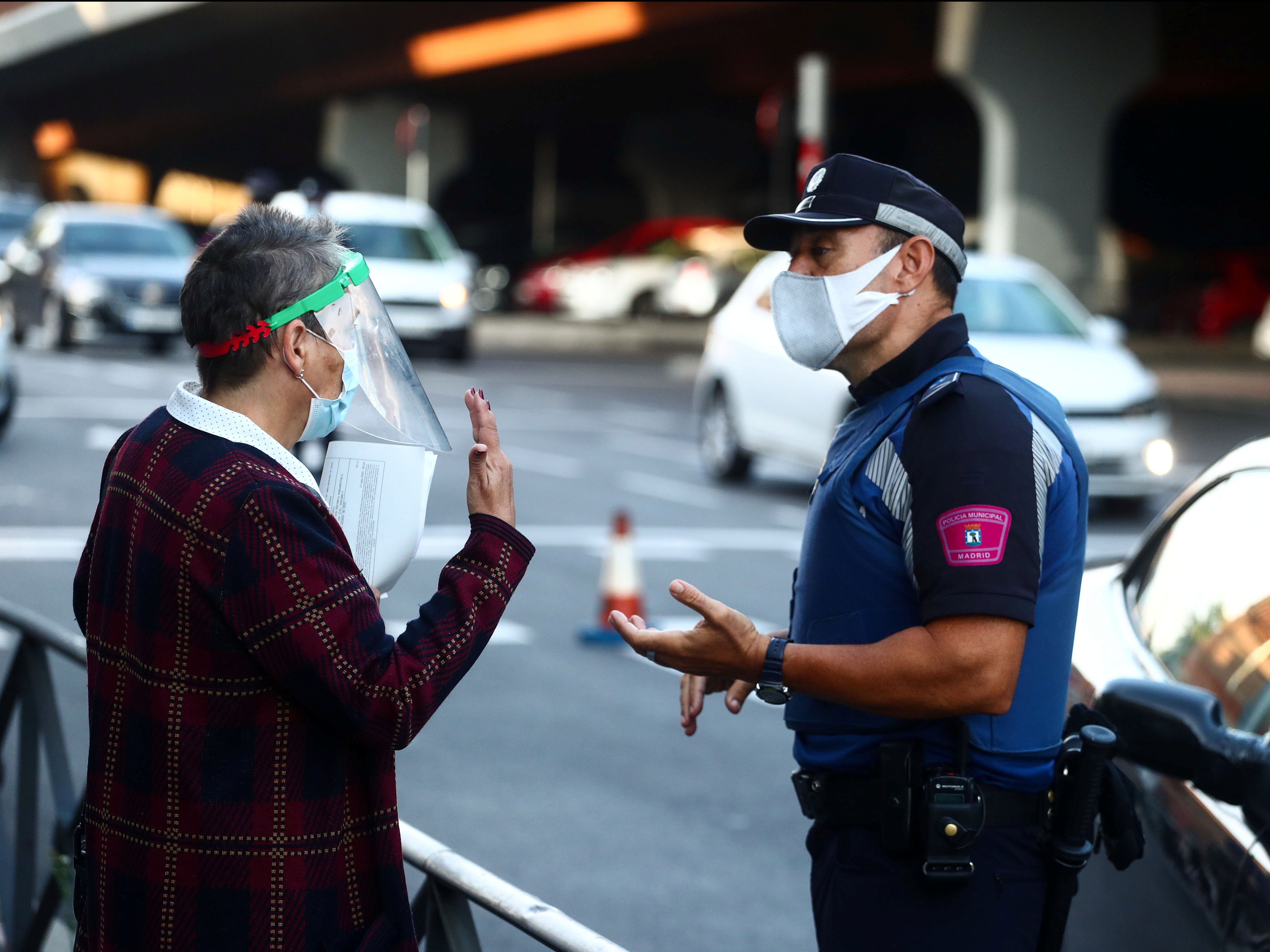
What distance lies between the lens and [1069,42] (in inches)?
1015

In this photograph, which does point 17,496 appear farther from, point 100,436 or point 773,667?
point 773,667

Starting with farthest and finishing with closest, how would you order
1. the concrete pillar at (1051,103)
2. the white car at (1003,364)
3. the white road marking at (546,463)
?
the concrete pillar at (1051,103) → the white road marking at (546,463) → the white car at (1003,364)

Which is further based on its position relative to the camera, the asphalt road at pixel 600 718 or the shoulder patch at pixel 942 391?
the asphalt road at pixel 600 718

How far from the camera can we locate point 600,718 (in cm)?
680

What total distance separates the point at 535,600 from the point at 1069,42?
64.4ft

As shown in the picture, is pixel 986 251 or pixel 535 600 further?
pixel 986 251

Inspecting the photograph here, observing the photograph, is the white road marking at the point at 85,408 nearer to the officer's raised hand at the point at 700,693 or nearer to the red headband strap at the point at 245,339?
the officer's raised hand at the point at 700,693

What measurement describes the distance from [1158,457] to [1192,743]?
30.9 feet

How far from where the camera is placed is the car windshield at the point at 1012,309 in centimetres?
1190

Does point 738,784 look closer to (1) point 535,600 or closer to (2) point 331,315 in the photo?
(1) point 535,600

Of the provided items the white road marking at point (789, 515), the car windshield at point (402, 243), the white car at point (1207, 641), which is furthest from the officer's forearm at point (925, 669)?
the car windshield at point (402, 243)

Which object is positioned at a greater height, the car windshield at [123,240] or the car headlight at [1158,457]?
the car headlight at [1158,457]

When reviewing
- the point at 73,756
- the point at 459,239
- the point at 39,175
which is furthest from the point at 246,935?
the point at 39,175

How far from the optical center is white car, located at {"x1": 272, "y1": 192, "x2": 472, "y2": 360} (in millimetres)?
21562
